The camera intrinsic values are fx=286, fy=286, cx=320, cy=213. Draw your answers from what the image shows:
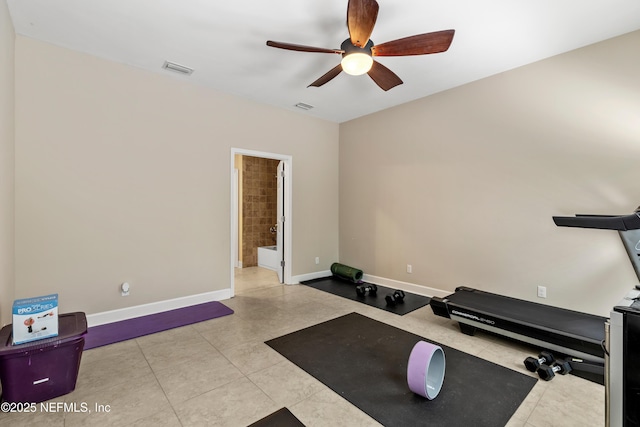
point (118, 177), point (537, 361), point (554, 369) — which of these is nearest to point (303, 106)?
point (118, 177)

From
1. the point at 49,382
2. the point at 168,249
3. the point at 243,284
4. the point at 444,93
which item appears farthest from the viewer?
the point at 243,284

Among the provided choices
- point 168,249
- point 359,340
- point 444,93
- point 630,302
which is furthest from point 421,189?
point 168,249

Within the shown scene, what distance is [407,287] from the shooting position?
476 cm

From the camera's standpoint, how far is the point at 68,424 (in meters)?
1.88

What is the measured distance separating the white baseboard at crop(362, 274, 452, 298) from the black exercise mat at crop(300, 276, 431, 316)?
0.30 ft

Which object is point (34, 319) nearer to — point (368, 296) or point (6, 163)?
point (6, 163)

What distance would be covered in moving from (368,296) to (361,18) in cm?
371

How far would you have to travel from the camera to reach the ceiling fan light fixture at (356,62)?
2.53 m

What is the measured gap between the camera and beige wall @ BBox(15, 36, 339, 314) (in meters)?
3.01

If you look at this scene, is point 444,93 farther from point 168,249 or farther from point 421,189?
point 168,249

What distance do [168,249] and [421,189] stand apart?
12.6 ft

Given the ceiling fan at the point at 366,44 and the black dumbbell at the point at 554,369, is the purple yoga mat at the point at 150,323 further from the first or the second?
the black dumbbell at the point at 554,369

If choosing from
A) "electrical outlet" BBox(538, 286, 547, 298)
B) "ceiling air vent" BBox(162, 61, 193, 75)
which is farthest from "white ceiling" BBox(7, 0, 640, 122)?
"electrical outlet" BBox(538, 286, 547, 298)

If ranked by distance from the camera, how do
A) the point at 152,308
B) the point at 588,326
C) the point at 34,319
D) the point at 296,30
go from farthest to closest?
the point at 152,308 → the point at 296,30 → the point at 588,326 → the point at 34,319
